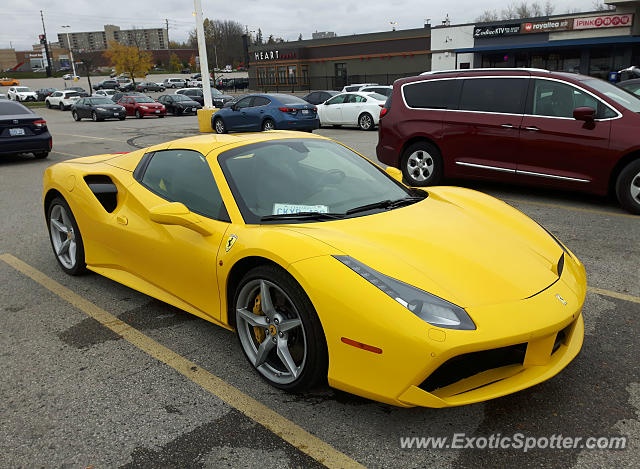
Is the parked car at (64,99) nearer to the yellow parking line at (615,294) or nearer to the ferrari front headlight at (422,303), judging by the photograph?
the yellow parking line at (615,294)

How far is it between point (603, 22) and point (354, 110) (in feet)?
72.9

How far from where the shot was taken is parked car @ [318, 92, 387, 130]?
18017 millimetres

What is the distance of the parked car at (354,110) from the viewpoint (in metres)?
18.0

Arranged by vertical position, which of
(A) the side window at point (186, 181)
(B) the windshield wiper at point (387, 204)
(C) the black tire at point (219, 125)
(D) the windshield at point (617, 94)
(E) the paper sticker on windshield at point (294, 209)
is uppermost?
(D) the windshield at point (617, 94)

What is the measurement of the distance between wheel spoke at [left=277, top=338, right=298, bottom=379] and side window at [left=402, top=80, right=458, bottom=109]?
600 centimetres

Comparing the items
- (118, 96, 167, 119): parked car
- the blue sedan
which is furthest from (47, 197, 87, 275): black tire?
(118, 96, 167, 119): parked car

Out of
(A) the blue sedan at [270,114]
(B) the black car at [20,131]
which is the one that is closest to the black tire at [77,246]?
(B) the black car at [20,131]

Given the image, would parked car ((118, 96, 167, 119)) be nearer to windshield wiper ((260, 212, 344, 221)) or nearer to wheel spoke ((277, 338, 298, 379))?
windshield wiper ((260, 212, 344, 221))

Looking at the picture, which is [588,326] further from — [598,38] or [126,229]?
[598,38]

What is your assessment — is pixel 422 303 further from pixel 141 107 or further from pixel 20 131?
pixel 141 107

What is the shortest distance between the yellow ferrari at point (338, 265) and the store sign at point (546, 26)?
35234 millimetres

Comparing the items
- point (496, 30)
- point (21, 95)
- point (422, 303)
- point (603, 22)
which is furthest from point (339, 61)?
point (422, 303)

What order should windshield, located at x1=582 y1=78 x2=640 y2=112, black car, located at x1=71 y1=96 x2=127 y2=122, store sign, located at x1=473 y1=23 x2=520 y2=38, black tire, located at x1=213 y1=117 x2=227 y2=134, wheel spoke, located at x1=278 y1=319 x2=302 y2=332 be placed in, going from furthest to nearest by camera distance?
store sign, located at x1=473 y1=23 x2=520 y2=38
black car, located at x1=71 y1=96 x2=127 y2=122
black tire, located at x1=213 y1=117 x2=227 y2=134
windshield, located at x1=582 y1=78 x2=640 y2=112
wheel spoke, located at x1=278 y1=319 x2=302 y2=332

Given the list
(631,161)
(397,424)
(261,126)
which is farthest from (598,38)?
(397,424)
